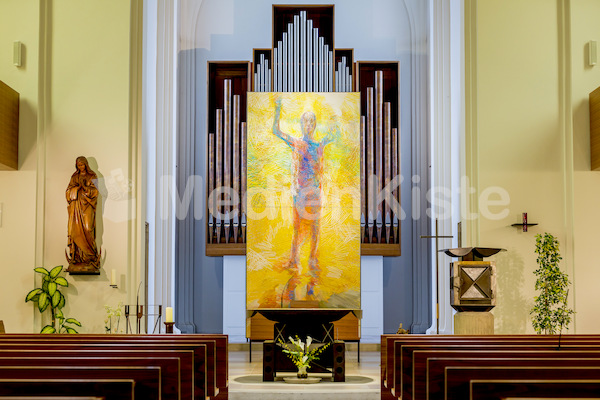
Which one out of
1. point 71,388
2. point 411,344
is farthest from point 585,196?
point 71,388

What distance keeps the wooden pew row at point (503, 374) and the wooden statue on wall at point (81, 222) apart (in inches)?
234

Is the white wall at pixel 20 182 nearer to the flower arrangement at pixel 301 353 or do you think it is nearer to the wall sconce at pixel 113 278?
the wall sconce at pixel 113 278

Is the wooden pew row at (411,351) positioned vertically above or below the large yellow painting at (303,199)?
below

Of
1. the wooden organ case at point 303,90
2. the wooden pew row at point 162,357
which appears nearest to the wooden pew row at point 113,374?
the wooden pew row at point 162,357

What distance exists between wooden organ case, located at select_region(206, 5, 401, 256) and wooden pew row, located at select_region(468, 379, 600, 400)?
8.63 metres

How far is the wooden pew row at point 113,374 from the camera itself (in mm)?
2721

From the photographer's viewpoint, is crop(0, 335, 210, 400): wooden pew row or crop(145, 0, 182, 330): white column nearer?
crop(0, 335, 210, 400): wooden pew row

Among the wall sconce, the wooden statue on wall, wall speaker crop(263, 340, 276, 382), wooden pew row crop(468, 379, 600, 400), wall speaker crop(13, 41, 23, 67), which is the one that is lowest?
wall speaker crop(263, 340, 276, 382)

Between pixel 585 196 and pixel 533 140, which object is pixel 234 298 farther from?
pixel 585 196

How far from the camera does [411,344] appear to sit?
4125 mm

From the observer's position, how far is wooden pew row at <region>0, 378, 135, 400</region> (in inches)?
98.0

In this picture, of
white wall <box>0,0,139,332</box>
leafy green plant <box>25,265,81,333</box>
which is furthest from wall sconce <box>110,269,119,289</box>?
leafy green plant <box>25,265,81,333</box>

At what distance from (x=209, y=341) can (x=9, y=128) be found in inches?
179

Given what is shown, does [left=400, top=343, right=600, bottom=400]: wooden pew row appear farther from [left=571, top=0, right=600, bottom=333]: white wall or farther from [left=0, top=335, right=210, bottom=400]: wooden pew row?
[left=571, top=0, right=600, bottom=333]: white wall
